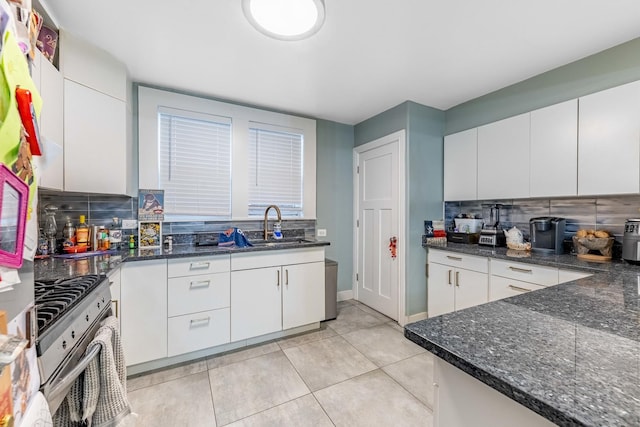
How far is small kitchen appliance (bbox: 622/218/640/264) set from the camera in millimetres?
1677

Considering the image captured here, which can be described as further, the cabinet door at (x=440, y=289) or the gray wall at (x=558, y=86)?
the cabinet door at (x=440, y=289)

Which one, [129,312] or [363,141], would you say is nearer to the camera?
[129,312]

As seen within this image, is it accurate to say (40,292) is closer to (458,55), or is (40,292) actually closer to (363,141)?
(458,55)

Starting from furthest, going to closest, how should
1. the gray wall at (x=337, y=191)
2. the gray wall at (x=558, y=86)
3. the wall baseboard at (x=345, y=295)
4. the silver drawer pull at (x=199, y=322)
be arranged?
the wall baseboard at (x=345, y=295) → the gray wall at (x=337, y=191) → the silver drawer pull at (x=199, y=322) → the gray wall at (x=558, y=86)

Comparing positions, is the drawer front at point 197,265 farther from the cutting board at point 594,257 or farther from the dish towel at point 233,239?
the cutting board at point 594,257

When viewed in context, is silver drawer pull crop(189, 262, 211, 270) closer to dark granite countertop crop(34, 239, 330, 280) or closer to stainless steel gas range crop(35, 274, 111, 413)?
dark granite countertop crop(34, 239, 330, 280)

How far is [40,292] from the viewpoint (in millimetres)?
1029

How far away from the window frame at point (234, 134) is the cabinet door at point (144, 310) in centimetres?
73

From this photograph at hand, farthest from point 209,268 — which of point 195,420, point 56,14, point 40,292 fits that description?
point 56,14

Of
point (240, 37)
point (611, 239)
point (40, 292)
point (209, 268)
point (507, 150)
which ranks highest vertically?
point (240, 37)

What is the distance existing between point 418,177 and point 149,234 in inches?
108

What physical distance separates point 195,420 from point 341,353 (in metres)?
1.16

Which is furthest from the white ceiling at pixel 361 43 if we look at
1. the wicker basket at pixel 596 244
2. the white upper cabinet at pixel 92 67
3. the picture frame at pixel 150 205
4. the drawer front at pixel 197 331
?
the drawer front at pixel 197 331

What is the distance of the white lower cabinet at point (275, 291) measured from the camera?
2258mm
